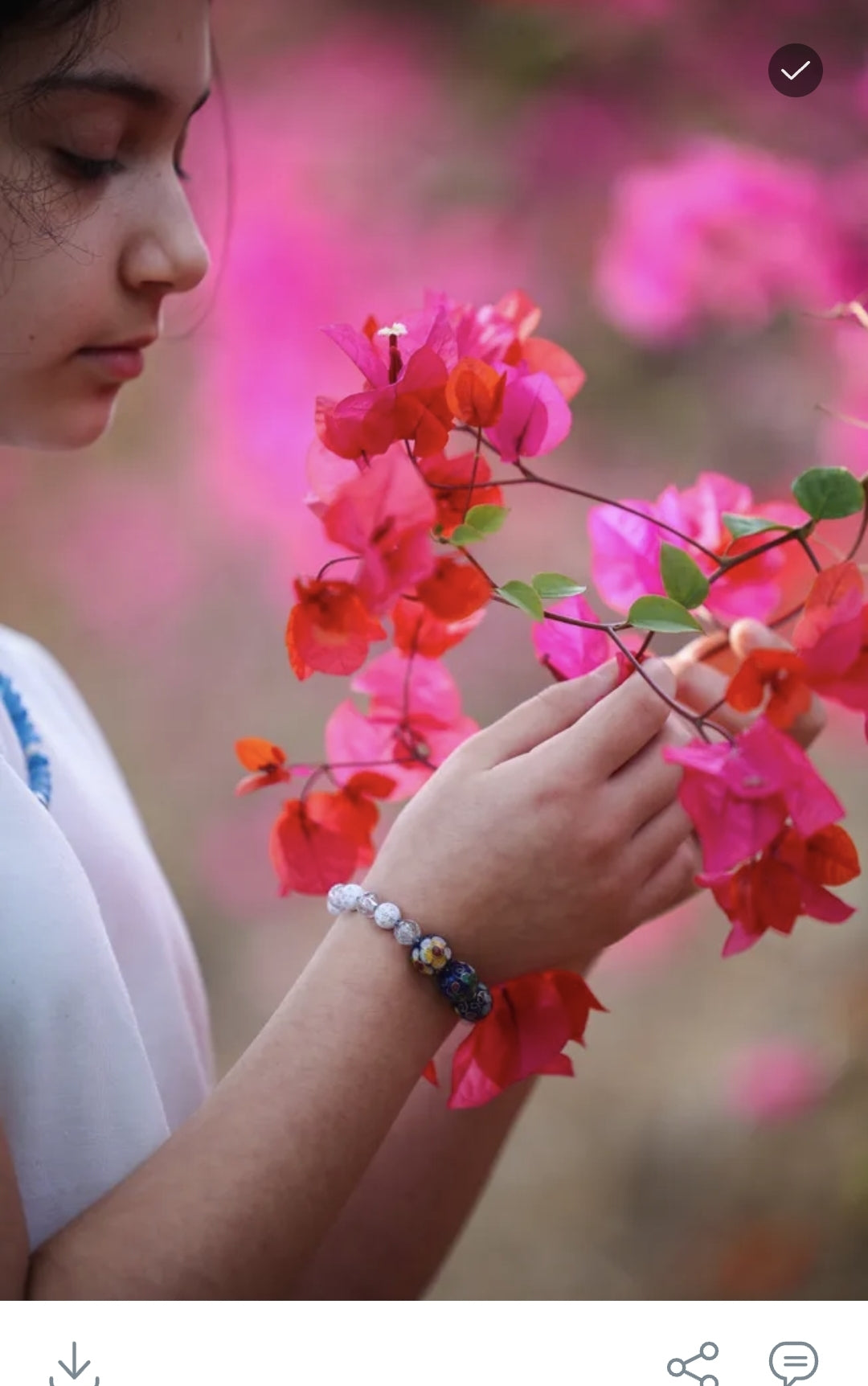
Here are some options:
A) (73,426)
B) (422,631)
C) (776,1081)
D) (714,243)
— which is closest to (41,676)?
(73,426)

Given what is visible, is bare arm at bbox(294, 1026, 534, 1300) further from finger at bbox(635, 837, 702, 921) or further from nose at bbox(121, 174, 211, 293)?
nose at bbox(121, 174, 211, 293)

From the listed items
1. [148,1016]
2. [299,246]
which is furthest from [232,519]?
[148,1016]

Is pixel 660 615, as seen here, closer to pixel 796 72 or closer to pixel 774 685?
pixel 774 685

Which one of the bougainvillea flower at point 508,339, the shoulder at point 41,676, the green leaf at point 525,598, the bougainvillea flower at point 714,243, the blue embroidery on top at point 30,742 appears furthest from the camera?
the bougainvillea flower at point 714,243

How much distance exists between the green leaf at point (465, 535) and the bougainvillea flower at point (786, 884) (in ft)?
0.46

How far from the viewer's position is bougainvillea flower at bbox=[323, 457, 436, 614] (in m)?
0.44

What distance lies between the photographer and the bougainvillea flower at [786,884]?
1.41ft

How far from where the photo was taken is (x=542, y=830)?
1.55ft

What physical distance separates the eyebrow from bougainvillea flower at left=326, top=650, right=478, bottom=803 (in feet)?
0.81

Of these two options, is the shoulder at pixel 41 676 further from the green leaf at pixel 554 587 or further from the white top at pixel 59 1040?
the green leaf at pixel 554 587

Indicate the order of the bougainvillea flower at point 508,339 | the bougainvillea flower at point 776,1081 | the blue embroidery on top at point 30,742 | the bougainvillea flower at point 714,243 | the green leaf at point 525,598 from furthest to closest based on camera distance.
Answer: the bougainvillea flower at point 776,1081 < the bougainvillea flower at point 714,243 < the blue embroidery on top at point 30,742 < the bougainvillea flower at point 508,339 < the green leaf at point 525,598

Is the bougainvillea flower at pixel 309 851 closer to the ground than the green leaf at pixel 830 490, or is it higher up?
closer to the ground

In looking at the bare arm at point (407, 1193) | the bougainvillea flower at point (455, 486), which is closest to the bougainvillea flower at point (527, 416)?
the bougainvillea flower at point (455, 486)

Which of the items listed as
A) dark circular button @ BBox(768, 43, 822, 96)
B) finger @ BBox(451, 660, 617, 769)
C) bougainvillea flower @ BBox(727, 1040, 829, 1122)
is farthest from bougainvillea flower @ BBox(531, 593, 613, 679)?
bougainvillea flower @ BBox(727, 1040, 829, 1122)
